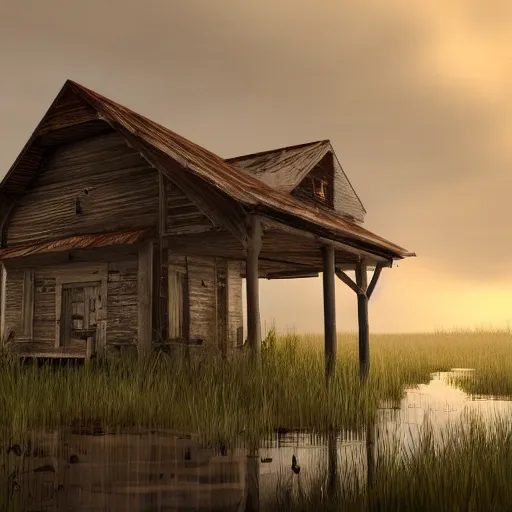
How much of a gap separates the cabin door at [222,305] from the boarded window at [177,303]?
5.50 feet

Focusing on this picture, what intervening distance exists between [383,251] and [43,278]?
9.12 m

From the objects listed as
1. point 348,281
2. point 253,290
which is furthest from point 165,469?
point 348,281

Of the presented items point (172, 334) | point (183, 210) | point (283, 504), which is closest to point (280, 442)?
point (283, 504)

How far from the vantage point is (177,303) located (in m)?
17.0

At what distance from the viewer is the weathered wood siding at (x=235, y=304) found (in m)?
19.2

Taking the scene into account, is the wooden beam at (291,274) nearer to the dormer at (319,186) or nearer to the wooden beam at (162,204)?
the dormer at (319,186)

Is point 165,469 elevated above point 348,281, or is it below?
below

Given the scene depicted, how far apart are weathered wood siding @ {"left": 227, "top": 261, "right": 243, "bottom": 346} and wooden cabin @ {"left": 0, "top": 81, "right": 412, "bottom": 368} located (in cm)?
5

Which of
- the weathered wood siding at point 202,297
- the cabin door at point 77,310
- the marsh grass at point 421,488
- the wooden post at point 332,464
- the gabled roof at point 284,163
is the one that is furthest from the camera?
the gabled roof at point 284,163

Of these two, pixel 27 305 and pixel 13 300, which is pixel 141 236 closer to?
pixel 27 305

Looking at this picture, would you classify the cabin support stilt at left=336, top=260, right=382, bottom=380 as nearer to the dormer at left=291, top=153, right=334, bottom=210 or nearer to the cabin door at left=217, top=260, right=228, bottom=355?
the dormer at left=291, top=153, right=334, bottom=210

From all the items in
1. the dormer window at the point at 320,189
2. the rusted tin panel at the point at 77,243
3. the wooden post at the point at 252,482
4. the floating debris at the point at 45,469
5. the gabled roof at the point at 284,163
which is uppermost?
the gabled roof at the point at 284,163

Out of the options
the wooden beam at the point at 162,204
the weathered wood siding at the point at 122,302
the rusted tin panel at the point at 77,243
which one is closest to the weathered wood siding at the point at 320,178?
the wooden beam at the point at 162,204

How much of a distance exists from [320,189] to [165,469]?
14331mm
